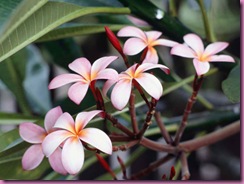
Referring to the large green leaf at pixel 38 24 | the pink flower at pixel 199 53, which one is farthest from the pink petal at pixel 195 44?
A: the large green leaf at pixel 38 24

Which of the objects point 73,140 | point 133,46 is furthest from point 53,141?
point 133,46

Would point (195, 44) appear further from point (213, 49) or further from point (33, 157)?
point (33, 157)

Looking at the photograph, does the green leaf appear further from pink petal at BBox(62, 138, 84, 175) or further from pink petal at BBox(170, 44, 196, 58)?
pink petal at BBox(62, 138, 84, 175)

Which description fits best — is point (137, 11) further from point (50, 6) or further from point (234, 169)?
point (234, 169)

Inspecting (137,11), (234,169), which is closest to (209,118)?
(137,11)

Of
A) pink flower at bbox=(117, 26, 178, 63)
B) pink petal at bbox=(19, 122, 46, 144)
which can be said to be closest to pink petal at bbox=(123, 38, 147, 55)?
pink flower at bbox=(117, 26, 178, 63)
